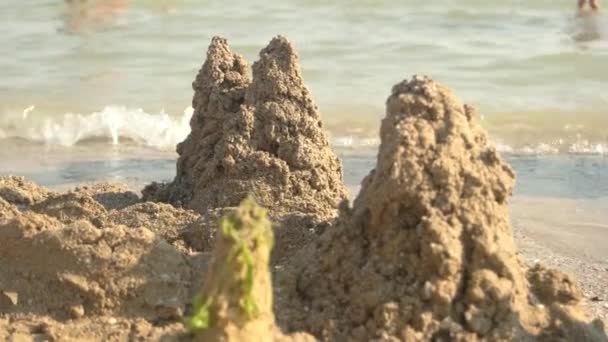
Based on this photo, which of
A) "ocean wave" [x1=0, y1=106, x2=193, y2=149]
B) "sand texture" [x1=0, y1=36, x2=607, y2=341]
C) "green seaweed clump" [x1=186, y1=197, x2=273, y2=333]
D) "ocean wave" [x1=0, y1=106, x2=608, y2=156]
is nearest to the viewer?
"green seaweed clump" [x1=186, y1=197, x2=273, y2=333]

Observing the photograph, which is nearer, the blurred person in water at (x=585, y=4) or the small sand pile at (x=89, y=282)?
the small sand pile at (x=89, y=282)

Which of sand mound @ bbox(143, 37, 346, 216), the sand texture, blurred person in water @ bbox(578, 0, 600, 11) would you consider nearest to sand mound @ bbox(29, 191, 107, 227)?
sand mound @ bbox(143, 37, 346, 216)

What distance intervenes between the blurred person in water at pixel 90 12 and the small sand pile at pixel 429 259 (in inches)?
472

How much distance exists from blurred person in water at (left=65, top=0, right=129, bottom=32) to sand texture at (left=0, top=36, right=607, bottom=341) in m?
11.7

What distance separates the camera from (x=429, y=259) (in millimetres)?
3268

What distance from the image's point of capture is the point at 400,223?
338 centimetres

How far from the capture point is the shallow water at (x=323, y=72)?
9.12 metres

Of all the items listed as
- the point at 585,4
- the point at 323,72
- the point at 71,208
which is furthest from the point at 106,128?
the point at 585,4

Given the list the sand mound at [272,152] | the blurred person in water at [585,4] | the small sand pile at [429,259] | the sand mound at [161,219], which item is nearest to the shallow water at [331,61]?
the blurred person in water at [585,4]

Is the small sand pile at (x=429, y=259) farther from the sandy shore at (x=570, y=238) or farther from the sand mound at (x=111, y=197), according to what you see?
the sand mound at (x=111, y=197)

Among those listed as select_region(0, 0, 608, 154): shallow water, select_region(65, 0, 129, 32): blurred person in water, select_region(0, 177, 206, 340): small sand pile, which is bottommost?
select_region(0, 177, 206, 340): small sand pile

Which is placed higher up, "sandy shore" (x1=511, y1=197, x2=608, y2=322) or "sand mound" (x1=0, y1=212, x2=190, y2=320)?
"sand mound" (x1=0, y1=212, x2=190, y2=320)

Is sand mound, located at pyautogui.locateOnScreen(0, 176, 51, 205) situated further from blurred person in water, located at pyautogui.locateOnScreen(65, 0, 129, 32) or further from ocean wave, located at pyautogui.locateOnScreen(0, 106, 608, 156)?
blurred person in water, located at pyautogui.locateOnScreen(65, 0, 129, 32)

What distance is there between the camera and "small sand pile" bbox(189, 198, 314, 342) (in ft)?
9.27
